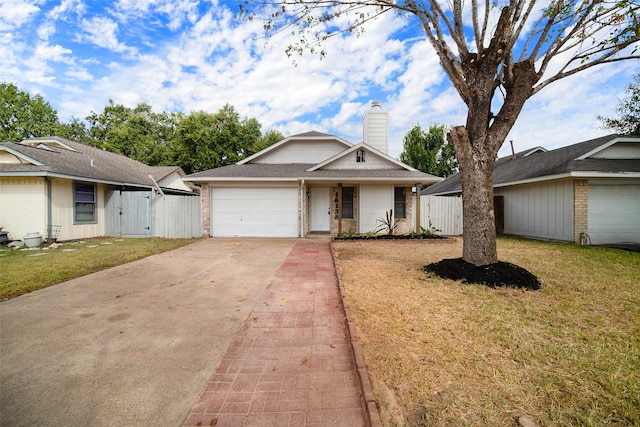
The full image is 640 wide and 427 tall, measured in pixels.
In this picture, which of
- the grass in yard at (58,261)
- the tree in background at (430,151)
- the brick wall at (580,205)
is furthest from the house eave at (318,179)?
the tree in background at (430,151)

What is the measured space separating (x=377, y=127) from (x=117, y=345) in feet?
46.5

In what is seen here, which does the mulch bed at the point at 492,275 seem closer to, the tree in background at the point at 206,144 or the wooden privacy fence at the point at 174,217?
the wooden privacy fence at the point at 174,217

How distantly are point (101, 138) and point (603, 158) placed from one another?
46.8 m

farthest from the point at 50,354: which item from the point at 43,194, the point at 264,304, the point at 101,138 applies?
the point at 101,138

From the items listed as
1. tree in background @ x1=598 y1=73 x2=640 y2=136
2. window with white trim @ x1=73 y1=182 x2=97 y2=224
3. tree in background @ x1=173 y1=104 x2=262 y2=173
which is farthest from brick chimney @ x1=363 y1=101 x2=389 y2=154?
tree in background @ x1=598 y1=73 x2=640 y2=136

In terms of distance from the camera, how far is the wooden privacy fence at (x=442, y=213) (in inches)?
530

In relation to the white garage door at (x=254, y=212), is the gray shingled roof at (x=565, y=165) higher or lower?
higher

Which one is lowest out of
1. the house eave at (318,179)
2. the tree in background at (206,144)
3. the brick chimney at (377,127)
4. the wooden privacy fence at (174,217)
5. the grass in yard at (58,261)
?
the grass in yard at (58,261)

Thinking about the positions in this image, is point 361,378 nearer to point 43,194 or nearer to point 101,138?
point 43,194

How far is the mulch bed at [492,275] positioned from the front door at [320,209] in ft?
25.7

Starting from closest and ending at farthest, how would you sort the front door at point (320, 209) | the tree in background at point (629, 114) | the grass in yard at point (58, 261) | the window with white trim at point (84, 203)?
the grass in yard at point (58, 261) → the window with white trim at point (84, 203) → the front door at point (320, 209) → the tree in background at point (629, 114)

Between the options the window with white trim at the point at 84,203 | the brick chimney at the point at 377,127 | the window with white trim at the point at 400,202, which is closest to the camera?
the window with white trim at the point at 84,203

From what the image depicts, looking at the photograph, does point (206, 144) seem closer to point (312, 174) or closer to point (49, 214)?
point (49, 214)

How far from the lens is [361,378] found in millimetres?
2229
